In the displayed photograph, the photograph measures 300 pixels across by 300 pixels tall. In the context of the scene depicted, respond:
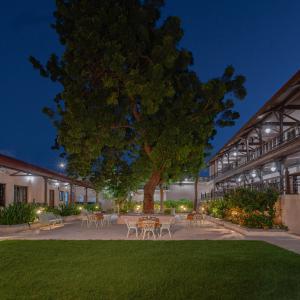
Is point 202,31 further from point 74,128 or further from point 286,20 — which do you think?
point 74,128

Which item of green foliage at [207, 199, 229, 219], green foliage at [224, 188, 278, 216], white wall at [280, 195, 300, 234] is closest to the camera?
white wall at [280, 195, 300, 234]

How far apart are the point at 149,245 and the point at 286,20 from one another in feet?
516

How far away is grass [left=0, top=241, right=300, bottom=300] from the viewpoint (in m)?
6.55

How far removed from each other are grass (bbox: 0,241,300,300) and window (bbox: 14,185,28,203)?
13039mm

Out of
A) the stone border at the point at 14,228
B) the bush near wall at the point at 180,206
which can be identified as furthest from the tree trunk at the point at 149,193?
the bush near wall at the point at 180,206

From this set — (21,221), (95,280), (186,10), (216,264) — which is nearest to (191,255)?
(216,264)

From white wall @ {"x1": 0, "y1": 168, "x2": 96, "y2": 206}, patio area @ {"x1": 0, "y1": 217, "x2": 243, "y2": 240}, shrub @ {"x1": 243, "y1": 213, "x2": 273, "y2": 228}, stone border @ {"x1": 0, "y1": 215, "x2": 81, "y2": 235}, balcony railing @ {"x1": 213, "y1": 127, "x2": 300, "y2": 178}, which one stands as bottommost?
patio area @ {"x1": 0, "y1": 217, "x2": 243, "y2": 240}

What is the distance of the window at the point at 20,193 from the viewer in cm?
2442

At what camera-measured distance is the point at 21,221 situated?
703 inches

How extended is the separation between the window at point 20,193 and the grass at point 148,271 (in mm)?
13039

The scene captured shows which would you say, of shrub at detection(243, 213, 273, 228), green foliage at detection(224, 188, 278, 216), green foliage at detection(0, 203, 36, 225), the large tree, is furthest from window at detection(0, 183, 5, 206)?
shrub at detection(243, 213, 273, 228)

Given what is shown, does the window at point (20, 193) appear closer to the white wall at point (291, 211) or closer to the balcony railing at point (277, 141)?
the balcony railing at point (277, 141)

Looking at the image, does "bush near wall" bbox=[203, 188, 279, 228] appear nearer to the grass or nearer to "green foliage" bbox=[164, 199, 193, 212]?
the grass

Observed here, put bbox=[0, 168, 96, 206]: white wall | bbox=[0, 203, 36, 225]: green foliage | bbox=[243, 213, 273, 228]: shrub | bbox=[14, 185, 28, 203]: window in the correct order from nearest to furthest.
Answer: bbox=[243, 213, 273, 228]: shrub < bbox=[0, 203, 36, 225]: green foliage < bbox=[0, 168, 96, 206]: white wall < bbox=[14, 185, 28, 203]: window
